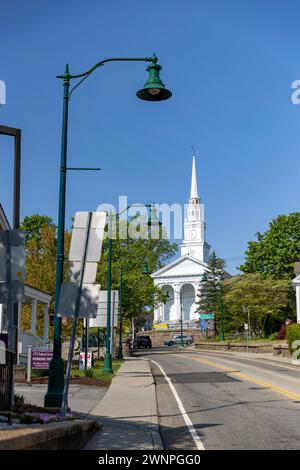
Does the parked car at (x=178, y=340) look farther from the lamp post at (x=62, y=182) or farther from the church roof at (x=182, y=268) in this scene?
the lamp post at (x=62, y=182)

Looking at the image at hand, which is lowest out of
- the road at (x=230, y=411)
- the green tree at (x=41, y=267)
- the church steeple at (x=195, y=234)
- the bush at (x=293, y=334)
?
the road at (x=230, y=411)

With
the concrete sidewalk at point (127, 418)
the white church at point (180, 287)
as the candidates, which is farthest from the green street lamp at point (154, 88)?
the white church at point (180, 287)

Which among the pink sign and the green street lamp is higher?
the green street lamp

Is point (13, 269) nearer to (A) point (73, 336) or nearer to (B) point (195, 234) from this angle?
(A) point (73, 336)

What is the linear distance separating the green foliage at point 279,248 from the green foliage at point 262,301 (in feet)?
7.26

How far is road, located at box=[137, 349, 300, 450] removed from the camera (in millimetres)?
10695

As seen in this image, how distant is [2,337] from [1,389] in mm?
1029

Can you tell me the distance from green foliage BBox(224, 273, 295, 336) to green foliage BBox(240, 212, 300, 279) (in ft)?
7.26

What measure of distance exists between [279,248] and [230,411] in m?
61.3

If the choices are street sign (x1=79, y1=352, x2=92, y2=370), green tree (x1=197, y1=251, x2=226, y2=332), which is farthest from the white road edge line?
green tree (x1=197, y1=251, x2=226, y2=332)

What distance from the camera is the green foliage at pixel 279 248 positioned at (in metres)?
74.1

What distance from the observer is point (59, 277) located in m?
13.8

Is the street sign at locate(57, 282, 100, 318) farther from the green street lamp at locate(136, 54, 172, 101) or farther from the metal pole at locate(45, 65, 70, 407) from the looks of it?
the green street lamp at locate(136, 54, 172, 101)

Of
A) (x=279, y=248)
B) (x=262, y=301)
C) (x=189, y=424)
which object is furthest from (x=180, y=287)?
(x=189, y=424)
